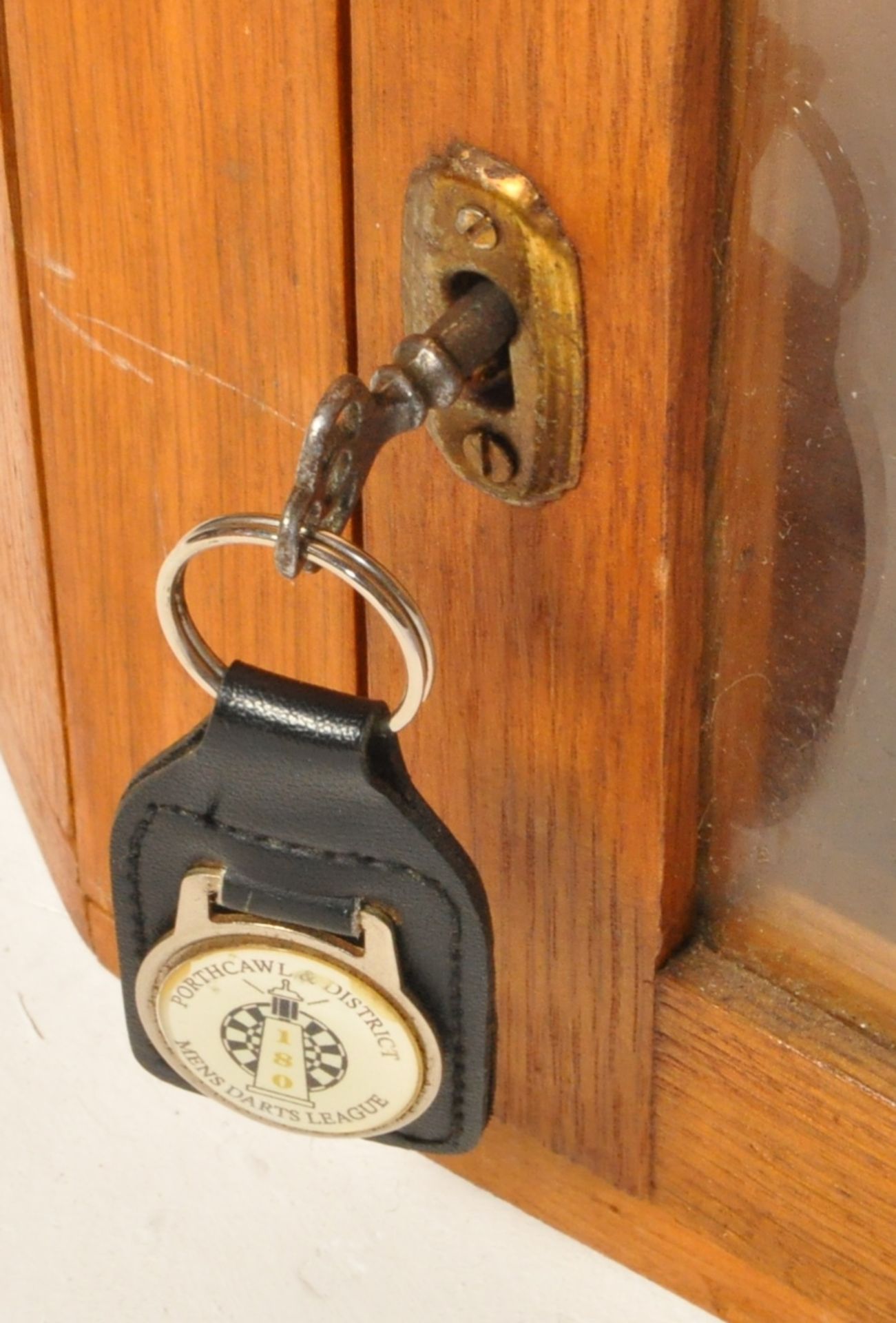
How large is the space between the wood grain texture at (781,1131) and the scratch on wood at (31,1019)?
10.3 inches

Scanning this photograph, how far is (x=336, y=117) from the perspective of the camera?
0.51 m

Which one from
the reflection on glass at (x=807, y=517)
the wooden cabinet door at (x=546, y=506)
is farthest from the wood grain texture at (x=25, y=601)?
the reflection on glass at (x=807, y=517)

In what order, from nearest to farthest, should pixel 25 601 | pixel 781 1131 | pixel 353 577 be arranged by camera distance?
pixel 353 577 < pixel 781 1131 < pixel 25 601

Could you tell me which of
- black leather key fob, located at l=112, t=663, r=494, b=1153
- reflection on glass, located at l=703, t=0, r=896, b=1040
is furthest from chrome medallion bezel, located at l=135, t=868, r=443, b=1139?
reflection on glass, located at l=703, t=0, r=896, b=1040

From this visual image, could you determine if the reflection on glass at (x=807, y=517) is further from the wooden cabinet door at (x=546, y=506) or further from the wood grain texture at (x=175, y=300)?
the wood grain texture at (x=175, y=300)

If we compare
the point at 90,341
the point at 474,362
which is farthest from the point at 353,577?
the point at 90,341

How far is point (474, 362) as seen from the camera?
479mm

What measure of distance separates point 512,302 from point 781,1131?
26 centimetres

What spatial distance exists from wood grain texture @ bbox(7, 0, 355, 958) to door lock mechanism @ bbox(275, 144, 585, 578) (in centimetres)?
4

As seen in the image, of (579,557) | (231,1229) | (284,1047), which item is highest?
(579,557)

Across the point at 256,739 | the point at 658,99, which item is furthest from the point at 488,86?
the point at 256,739

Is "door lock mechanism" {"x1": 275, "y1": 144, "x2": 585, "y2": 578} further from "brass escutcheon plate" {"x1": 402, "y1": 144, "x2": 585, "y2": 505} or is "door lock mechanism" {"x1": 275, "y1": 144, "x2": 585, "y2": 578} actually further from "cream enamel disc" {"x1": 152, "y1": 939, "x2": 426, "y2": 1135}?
"cream enamel disc" {"x1": 152, "y1": 939, "x2": 426, "y2": 1135}

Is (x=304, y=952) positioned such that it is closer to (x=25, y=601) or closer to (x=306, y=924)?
(x=306, y=924)

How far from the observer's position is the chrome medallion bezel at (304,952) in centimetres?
52
